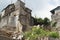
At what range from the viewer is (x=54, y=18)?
40.4 meters

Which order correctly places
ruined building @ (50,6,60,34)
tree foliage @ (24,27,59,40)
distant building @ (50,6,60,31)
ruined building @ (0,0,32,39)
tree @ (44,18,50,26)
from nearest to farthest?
tree foliage @ (24,27,59,40), ruined building @ (0,0,32,39), tree @ (44,18,50,26), ruined building @ (50,6,60,34), distant building @ (50,6,60,31)

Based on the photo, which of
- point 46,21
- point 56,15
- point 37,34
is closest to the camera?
point 37,34

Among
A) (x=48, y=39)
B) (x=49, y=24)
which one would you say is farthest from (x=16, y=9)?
(x=48, y=39)

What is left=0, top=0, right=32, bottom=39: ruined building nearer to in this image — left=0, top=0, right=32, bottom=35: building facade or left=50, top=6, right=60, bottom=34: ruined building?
left=0, top=0, right=32, bottom=35: building facade

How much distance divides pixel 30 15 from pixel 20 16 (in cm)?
302

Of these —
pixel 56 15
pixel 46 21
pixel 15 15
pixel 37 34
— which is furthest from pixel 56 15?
pixel 37 34

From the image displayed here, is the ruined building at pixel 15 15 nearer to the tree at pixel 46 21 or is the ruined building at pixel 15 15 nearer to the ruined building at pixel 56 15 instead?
the tree at pixel 46 21

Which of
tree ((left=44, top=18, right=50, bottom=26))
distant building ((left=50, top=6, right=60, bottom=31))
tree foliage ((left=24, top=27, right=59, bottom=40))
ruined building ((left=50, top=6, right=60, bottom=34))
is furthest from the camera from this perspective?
distant building ((left=50, top=6, right=60, bottom=31))

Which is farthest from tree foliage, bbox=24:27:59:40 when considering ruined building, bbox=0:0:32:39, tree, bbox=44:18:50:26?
tree, bbox=44:18:50:26

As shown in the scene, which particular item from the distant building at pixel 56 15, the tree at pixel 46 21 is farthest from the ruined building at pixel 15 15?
the distant building at pixel 56 15

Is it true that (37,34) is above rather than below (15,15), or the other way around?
below

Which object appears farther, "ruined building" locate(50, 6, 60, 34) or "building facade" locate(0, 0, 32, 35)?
"ruined building" locate(50, 6, 60, 34)

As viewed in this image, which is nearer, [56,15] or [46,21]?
[46,21]

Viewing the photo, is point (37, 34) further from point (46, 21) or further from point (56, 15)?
point (56, 15)
